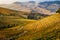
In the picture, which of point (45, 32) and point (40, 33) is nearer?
point (45, 32)

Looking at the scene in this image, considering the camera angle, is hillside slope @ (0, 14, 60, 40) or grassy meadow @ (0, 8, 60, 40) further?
→ grassy meadow @ (0, 8, 60, 40)

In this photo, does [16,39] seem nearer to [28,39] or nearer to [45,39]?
[28,39]

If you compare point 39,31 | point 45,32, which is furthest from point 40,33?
point 39,31

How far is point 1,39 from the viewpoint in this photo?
51062mm

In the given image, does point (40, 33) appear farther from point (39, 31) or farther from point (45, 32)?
point (39, 31)

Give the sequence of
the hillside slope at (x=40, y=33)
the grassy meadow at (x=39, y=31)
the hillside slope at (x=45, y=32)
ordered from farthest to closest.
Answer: the grassy meadow at (x=39, y=31) < the hillside slope at (x=40, y=33) < the hillside slope at (x=45, y=32)

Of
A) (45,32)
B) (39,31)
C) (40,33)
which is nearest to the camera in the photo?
(45,32)

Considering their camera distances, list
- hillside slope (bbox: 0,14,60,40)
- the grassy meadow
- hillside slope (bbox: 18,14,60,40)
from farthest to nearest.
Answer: the grassy meadow
hillside slope (bbox: 0,14,60,40)
hillside slope (bbox: 18,14,60,40)

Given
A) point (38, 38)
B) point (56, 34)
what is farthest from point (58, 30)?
point (38, 38)

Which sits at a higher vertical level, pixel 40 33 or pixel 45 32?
pixel 45 32

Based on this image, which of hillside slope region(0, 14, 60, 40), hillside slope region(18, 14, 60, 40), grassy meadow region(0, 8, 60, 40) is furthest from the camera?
grassy meadow region(0, 8, 60, 40)

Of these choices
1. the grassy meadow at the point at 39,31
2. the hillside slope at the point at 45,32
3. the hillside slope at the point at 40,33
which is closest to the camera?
the hillside slope at the point at 45,32

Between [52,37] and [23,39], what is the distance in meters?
8.77

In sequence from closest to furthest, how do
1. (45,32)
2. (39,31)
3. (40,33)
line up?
(45,32), (40,33), (39,31)
